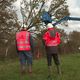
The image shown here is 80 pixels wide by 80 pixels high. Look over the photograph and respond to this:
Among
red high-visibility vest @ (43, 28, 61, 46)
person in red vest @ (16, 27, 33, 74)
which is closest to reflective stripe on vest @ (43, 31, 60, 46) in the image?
red high-visibility vest @ (43, 28, 61, 46)

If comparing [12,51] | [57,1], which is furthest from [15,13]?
[12,51]

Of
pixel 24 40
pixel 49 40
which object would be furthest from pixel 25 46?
pixel 49 40

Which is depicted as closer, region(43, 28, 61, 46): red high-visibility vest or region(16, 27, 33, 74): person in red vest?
region(43, 28, 61, 46): red high-visibility vest

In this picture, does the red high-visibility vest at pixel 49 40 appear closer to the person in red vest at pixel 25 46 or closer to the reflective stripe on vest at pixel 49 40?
the reflective stripe on vest at pixel 49 40

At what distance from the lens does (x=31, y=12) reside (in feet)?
180

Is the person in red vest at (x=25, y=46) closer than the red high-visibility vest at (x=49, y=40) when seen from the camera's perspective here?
No

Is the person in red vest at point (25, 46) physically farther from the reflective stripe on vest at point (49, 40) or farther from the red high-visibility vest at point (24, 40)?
the reflective stripe on vest at point (49, 40)

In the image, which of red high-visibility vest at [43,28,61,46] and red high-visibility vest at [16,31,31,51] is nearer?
red high-visibility vest at [43,28,61,46]

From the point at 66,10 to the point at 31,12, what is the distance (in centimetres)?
561

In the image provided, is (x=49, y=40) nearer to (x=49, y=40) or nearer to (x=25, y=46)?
(x=49, y=40)

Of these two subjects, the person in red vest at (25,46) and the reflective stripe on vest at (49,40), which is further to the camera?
the person in red vest at (25,46)

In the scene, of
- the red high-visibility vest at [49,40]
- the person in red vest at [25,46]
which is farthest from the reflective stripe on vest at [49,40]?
the person in red vest at [25,46]

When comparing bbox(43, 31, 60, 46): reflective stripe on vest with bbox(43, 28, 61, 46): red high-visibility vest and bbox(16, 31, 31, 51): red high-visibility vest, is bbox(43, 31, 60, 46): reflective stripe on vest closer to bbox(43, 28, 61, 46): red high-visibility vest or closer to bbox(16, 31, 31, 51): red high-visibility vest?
bbox(43, 28, 61, 46): red high-visibility vest

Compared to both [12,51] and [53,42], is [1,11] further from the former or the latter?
[53,42]
